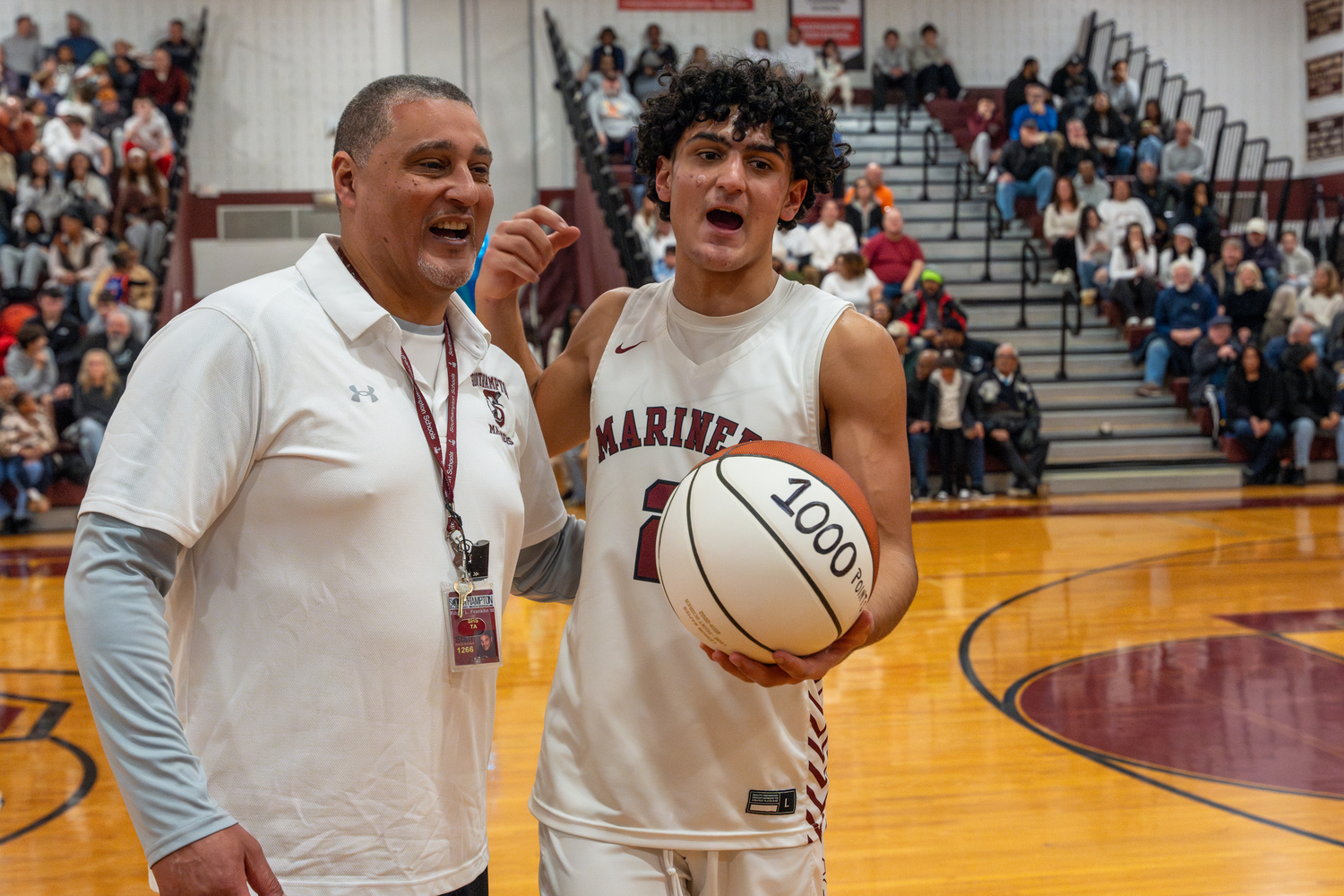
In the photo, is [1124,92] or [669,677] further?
[1124,92]

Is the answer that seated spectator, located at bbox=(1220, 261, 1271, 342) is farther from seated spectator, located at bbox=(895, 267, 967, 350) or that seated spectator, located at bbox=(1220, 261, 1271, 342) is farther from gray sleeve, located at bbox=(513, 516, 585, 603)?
gray sleeve, located at bbox=(513, 516, 585, 603)

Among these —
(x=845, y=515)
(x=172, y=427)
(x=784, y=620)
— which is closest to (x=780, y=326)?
(x=845, y=515)

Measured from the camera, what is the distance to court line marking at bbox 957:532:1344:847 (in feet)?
12.0

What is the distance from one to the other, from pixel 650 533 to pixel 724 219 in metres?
0.55

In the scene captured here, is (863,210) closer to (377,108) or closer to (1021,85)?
(1021,85)

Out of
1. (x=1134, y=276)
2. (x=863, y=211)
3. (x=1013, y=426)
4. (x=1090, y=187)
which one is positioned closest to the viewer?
(x=1013, y=426)

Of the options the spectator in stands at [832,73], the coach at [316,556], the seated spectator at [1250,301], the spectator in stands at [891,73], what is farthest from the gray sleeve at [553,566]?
the spectator in stands at [891,73]

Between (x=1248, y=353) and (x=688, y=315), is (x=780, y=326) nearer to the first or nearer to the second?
(x=688, y=315)

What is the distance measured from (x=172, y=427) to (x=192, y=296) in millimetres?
15133

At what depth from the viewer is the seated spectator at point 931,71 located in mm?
17016

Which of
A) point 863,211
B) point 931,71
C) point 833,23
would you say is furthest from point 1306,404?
point 833,23

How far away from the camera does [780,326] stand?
213cm

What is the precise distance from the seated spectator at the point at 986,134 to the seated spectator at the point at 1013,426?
217 inches

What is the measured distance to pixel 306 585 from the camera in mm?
1640
